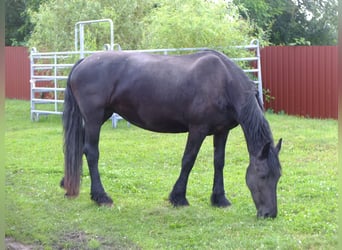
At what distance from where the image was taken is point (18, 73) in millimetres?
17875

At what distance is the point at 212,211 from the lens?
5246 mm

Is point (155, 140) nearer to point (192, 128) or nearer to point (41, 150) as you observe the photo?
point (41, 150)

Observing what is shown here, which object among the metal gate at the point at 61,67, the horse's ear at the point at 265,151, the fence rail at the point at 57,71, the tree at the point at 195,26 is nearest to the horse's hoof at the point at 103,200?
the horse's ear at the point at 265,151

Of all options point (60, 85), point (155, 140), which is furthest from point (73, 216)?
point (60, 85)

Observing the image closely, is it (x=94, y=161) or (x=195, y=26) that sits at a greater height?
(x=195, y=26)

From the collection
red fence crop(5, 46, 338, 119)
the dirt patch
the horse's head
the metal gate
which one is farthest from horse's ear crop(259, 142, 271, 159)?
red fence crop(5, 46, 338, 119)

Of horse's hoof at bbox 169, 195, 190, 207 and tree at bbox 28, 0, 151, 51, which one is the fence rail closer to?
tree at bbox 28, 0, 151, 51

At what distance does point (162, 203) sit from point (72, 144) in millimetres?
1105

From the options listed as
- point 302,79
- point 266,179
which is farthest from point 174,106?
point 302,79

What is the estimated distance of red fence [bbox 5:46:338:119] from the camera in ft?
39.9

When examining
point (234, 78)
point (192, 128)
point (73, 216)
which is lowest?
point (73, 216)

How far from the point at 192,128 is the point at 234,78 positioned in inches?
24.7

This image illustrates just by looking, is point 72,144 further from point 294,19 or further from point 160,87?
point 294,19

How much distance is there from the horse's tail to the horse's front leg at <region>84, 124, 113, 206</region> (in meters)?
0.09
